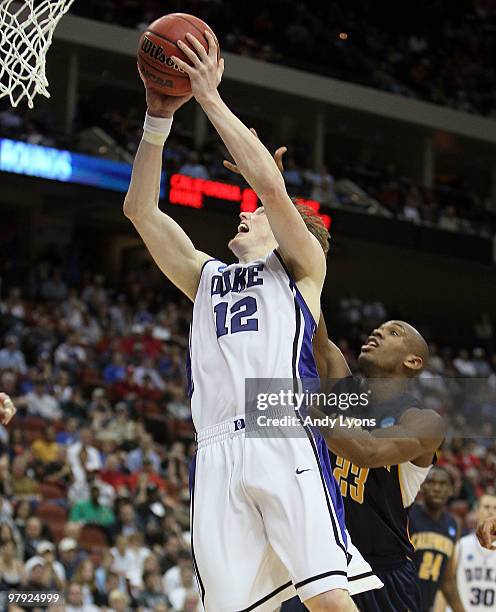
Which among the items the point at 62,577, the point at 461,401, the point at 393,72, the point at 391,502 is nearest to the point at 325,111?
the point at 393,72

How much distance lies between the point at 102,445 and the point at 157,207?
774 centimetres

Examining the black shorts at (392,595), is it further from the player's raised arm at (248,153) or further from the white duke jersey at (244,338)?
the player's raised arm at (248,153)

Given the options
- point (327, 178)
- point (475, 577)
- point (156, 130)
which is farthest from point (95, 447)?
point (327, 178)

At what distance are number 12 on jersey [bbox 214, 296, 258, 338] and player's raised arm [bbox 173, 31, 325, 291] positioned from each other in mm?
236

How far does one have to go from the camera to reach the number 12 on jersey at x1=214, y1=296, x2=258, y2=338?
137 inches

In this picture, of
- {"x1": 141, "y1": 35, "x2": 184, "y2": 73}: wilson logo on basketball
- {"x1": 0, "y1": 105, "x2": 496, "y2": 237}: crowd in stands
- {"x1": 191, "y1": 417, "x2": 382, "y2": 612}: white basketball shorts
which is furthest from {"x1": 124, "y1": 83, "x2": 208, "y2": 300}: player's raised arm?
{"x1": 0, "y1": 105, "x2": 496, "y2": 237}: crowd in stands

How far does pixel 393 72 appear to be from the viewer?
20828 millimetres

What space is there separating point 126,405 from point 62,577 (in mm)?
4181

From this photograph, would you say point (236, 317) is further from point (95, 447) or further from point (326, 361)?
point (95, 447)

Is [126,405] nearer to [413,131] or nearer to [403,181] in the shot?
[403,181]

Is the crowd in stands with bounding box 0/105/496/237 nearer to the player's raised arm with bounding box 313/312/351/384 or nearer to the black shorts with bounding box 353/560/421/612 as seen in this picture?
the player's raised arm with bounding box 313/312/351/384

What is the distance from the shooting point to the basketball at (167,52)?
354 centimetres

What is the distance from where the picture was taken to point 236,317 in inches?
139

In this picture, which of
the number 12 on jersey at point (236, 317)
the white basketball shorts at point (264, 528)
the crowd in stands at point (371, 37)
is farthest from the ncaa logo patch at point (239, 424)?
the crowd in stands at point (371, 37)
